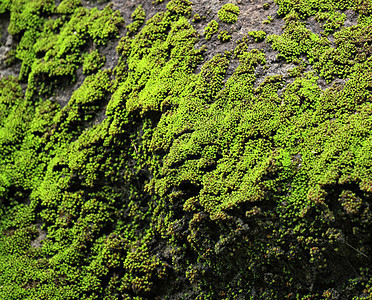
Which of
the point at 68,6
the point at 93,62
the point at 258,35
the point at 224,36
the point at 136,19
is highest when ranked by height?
the point at 68,6

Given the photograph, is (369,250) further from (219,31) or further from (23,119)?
(23,119)

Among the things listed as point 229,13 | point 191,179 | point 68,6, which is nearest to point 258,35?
point 229,13

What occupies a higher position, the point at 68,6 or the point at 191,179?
the point at 68,6

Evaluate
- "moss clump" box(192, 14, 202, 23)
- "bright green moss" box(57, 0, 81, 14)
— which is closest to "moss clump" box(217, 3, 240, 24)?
"moss clump" box(192, 14, 202, 23)

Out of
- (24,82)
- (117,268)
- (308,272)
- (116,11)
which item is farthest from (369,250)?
(24,82)

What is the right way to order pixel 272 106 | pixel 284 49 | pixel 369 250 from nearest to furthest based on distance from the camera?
pixel 369 250
pixel 272 106
pixel 284 49

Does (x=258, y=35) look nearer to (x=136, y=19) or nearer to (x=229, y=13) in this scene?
(x=229, y=13)
